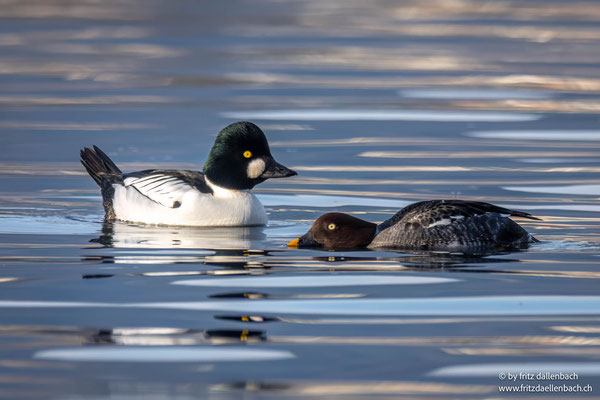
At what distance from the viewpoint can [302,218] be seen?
1216cm

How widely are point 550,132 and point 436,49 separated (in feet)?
37.3

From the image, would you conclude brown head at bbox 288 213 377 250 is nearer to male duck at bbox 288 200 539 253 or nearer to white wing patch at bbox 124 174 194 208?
male duck at bbox 288 200 539 253

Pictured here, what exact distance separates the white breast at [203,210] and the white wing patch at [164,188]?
2 centimetres

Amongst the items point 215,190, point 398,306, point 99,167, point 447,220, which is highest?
point 99,167

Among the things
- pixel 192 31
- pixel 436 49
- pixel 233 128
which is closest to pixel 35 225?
pixel 233 128

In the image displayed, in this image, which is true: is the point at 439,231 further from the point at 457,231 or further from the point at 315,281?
the point at 315,281

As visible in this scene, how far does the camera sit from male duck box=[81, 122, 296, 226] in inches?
467

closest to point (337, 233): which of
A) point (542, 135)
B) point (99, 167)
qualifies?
point (99, 167)

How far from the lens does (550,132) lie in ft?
56.8

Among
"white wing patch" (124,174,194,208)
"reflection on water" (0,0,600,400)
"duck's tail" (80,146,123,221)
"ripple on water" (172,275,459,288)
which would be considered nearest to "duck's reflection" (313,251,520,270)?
"reflection on water" (0,0,600,400)

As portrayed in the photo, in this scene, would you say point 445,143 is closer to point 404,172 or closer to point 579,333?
point 404,172

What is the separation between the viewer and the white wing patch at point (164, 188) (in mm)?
11914

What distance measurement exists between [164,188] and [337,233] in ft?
7.20

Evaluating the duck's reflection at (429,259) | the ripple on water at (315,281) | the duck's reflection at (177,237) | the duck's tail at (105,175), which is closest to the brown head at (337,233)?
the duck's reflection at (429,259)
